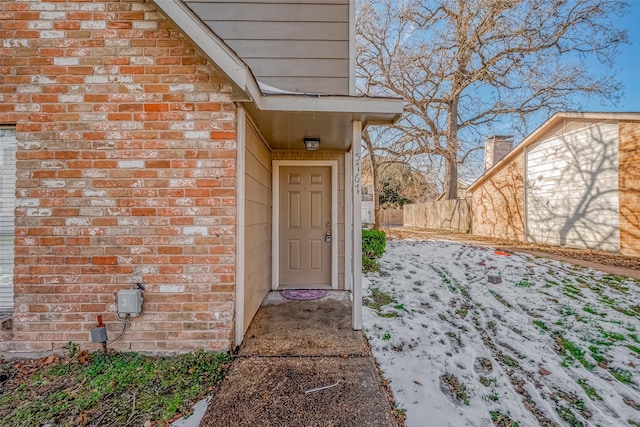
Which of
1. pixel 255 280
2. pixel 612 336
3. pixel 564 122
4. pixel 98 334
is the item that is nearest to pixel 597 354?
pixel 612 336

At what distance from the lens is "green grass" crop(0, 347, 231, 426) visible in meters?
2.01

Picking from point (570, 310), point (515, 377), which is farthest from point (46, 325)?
point (570, 310)

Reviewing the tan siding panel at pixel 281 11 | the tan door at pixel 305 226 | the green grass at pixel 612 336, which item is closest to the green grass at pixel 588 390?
the green grass at pixel 612 336

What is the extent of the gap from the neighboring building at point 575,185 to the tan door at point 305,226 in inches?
312

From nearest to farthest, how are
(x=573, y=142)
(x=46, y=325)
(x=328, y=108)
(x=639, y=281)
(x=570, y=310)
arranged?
(x=46, y=325), (x=328, y=108), (x=570, y=310), (x=639, y=281), (x=573, y=142)

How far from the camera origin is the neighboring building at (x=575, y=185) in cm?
730

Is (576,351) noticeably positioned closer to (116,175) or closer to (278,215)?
(278,215)

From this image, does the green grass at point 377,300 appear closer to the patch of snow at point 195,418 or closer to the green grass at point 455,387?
the green grass at point 455,387

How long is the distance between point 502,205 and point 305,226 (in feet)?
31.5

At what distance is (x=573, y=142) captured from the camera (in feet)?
28.2

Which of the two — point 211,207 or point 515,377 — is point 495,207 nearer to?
point 515,377

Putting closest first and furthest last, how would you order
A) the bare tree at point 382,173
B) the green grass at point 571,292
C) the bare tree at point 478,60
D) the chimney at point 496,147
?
the green grass at point 571,292 < the bare tree at point 478,60 < the bare tree at point 382,173 < the chimney at point 496,147

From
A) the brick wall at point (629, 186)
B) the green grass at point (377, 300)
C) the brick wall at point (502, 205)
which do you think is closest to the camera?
the green grass at point (377, 300)

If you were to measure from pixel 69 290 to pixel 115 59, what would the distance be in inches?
87.8
